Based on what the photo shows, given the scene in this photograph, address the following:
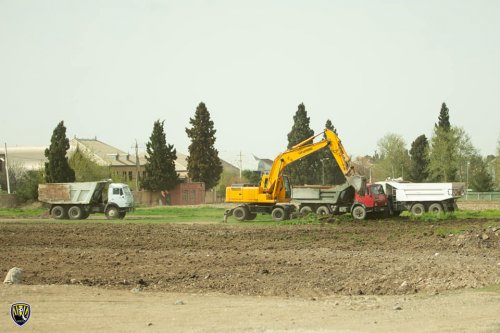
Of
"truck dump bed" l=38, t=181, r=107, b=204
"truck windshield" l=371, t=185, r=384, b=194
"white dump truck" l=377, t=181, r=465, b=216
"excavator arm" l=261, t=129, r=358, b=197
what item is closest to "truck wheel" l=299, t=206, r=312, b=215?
"excavator arm" l=261, t=129, r=358, b=197

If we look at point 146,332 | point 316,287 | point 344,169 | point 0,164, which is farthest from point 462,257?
point 0,164

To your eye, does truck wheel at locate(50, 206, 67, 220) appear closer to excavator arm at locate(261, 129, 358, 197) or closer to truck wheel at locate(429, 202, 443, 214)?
excavator arm at locate(261, 129, 358, 197)

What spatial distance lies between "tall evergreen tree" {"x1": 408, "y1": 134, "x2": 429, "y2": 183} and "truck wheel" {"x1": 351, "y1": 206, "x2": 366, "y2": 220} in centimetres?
7070

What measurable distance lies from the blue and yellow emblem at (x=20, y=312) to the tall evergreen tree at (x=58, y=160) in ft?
204

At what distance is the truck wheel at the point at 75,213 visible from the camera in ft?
161

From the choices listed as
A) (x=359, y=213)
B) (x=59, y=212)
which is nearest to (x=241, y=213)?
(x=359, y=213)

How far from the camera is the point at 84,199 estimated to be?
4909 centimetres

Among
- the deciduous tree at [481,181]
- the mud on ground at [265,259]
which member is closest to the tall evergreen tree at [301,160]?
the deciduous tree at [481,181]

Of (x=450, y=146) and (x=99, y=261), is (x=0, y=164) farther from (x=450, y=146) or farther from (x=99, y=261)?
(x=99, y=261)

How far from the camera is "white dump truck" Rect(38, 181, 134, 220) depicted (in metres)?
48.8

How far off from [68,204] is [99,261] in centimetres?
2787

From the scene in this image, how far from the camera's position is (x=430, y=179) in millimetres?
105875

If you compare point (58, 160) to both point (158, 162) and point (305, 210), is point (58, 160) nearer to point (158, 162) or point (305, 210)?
point (158, 162)

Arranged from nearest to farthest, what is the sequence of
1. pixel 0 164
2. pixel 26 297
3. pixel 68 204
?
pixel 26 297, pixel 68 204, pixel 0 164
